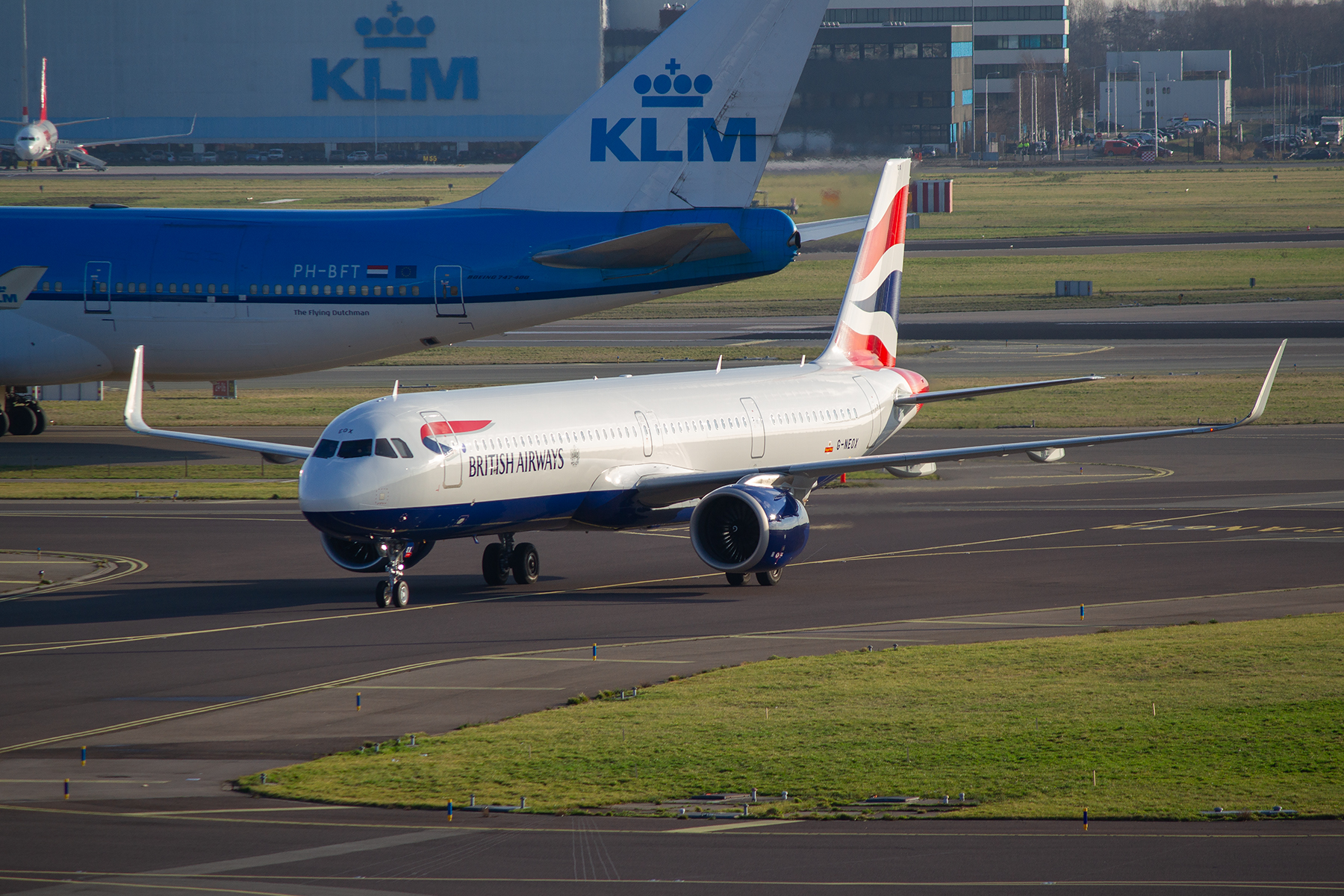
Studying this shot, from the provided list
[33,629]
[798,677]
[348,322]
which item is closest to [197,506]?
[348,322]

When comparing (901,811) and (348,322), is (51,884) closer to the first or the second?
(901,811)

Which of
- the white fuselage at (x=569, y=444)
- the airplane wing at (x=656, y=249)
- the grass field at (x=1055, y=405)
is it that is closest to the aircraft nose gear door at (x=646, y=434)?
the white fuselage at (x=569, y=444)

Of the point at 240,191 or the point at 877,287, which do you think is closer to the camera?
the point at 877,287

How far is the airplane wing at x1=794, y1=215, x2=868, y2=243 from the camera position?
2165 inches

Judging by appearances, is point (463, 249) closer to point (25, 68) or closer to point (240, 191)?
point (240, 191)

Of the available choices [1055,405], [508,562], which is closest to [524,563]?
[508,562]

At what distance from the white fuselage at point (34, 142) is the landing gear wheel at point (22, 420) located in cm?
12095

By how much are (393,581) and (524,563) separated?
355 centimetres

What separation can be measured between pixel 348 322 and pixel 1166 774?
34.2 meters

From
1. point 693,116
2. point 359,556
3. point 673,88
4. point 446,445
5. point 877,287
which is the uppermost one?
point 673,88

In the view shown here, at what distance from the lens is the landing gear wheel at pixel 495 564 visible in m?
33.5

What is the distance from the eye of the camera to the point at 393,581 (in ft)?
102

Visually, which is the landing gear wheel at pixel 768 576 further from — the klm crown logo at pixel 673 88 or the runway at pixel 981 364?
the runway at pixel 981 364

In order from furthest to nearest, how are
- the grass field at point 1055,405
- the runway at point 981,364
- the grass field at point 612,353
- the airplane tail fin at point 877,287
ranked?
the grass field at point 612,353, the runway at point 981,364, the grass field at point 1055,405, the airplane tail fin at point 877,287
